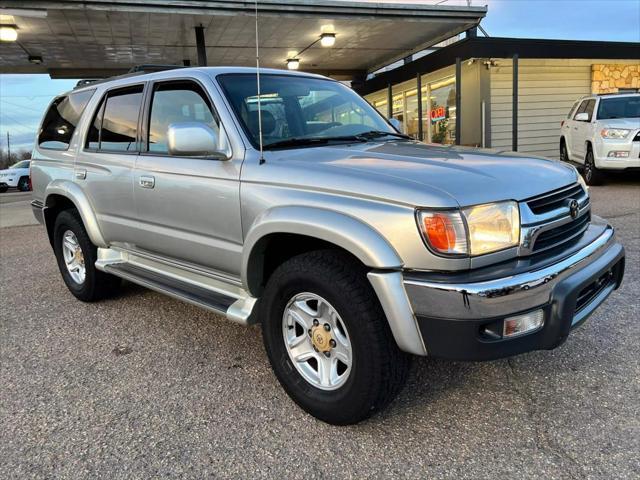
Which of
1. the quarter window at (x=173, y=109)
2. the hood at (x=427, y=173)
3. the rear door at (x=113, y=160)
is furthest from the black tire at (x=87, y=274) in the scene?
the hood at (x=427, y=173)

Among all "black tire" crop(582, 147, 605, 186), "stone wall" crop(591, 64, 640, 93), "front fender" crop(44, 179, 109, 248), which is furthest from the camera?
"stone wall" crop(591, 64, 640, 93)

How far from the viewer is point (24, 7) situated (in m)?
9.52

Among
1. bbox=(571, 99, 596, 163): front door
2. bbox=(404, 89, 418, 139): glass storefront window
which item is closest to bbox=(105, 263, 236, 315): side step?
bbox=(571, 99, 596, 163): front door

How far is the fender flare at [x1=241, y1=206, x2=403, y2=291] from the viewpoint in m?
2.20

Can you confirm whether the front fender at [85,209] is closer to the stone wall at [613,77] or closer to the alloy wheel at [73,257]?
the alloy wheel at [73,257]

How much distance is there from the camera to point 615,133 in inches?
388

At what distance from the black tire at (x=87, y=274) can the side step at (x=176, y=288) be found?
0.40 m

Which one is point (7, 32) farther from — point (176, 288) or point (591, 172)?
point (591, 172)

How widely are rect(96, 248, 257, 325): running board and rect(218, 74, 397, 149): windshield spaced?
898 millimetres

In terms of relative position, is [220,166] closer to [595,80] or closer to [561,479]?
[561,479]

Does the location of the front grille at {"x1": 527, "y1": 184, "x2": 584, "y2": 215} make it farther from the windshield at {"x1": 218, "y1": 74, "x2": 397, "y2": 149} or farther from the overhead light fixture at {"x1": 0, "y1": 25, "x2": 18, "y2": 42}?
the overhead light fixture at {"x1": 0, "y1": 25, "x2": 18, "y2": 42}

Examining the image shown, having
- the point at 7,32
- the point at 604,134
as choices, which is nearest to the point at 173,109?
the point at 604,134

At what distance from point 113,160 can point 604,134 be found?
30.7 ft

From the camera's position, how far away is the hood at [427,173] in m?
2.21
